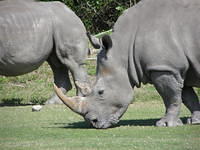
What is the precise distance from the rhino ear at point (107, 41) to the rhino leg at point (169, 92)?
78 cm

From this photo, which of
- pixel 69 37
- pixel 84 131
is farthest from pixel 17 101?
pixel 84 131

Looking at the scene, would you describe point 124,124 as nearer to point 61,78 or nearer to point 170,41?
point 170,41

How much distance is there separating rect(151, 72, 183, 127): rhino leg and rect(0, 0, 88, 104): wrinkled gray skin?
3859mm

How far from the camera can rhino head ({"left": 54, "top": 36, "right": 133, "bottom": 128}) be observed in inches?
438

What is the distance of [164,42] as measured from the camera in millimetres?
10789

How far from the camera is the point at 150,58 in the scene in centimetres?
1081

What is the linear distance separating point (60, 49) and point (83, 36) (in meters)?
0.55

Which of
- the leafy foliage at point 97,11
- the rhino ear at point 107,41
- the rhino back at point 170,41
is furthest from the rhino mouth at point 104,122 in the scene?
the leafy foliage at point 97,11

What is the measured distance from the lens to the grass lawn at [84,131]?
31.1ft

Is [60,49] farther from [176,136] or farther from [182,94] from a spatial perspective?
[176,136]

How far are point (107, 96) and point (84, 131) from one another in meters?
0.63

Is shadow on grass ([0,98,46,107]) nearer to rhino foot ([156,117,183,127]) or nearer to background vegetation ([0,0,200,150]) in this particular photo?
background vegetation ([0,0,200,150])

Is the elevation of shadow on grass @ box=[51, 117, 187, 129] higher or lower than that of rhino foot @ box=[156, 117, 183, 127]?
lower

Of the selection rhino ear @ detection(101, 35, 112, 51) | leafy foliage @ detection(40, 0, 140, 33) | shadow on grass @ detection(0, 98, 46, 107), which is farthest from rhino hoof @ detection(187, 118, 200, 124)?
leafy foliage @ detection(40, 0, 140, 33)
